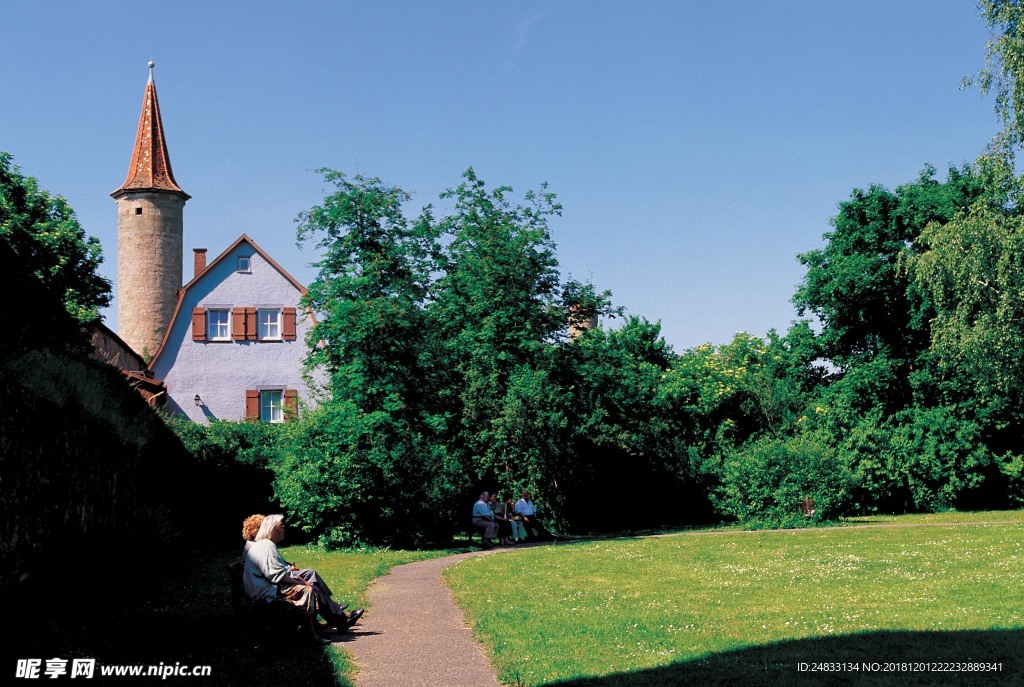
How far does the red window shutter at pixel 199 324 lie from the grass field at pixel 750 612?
32.4 m

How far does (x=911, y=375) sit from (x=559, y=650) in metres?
34.8

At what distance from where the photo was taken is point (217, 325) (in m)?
50.8

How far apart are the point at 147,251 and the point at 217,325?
13.4 metres

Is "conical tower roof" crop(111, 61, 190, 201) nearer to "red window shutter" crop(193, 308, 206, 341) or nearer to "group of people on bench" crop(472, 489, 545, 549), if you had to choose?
"red window shutter" crop(193, 308, 206, 341)

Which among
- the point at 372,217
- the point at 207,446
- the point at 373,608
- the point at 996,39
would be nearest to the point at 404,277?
the point at 372,217

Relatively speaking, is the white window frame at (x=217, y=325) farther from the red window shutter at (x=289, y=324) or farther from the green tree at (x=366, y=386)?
the green tree at (x=366, y=386)

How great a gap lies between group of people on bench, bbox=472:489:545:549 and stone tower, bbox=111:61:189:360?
3742 centimetres

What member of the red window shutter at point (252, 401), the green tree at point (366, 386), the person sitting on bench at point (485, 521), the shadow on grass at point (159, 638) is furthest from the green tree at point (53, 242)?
the shadow on grass at point (159, 638)

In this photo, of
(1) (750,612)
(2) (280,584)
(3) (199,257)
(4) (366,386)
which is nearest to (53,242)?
(4) (366,386)

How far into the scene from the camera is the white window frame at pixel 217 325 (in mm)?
50594

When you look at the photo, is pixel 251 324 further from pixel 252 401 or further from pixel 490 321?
pixel 490 321

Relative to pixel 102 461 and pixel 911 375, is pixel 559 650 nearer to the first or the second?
pixel 102 461

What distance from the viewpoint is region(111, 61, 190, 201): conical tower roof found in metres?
61.5

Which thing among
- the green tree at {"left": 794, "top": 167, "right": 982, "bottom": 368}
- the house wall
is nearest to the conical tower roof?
the house wall
